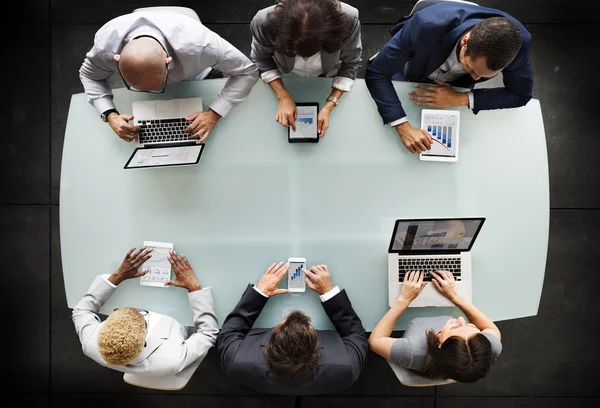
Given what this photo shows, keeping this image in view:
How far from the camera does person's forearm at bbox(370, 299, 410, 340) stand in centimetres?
180

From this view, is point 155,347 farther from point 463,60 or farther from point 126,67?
point 463,60

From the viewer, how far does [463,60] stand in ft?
5.17

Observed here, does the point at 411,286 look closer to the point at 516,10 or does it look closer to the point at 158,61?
the point at 158,61

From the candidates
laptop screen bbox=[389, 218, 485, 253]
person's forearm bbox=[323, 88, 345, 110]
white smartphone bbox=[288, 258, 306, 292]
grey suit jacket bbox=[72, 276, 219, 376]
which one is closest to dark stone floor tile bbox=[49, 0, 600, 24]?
person's forearm bbox=[323, 88, 345, 110]

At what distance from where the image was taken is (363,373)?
2.52m

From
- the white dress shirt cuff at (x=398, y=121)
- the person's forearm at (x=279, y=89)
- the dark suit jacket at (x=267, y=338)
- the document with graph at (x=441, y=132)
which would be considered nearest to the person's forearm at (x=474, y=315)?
the dark suit jacket at (x=267, y=338)

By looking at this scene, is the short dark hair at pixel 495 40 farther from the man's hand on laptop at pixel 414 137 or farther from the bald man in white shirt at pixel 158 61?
the bald man in white shirt at pixel 158 61

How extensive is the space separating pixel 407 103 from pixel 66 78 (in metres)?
1.97

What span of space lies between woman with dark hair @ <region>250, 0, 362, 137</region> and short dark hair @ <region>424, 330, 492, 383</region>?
3.19 ft

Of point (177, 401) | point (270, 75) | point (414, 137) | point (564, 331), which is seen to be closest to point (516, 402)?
point (564, 331)

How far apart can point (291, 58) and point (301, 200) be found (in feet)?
1.90

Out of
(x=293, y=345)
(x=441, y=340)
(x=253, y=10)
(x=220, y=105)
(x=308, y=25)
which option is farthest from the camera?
(x=253, y=10)

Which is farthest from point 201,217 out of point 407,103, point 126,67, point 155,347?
point 407,103

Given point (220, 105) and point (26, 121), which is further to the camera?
point (26, 121)
